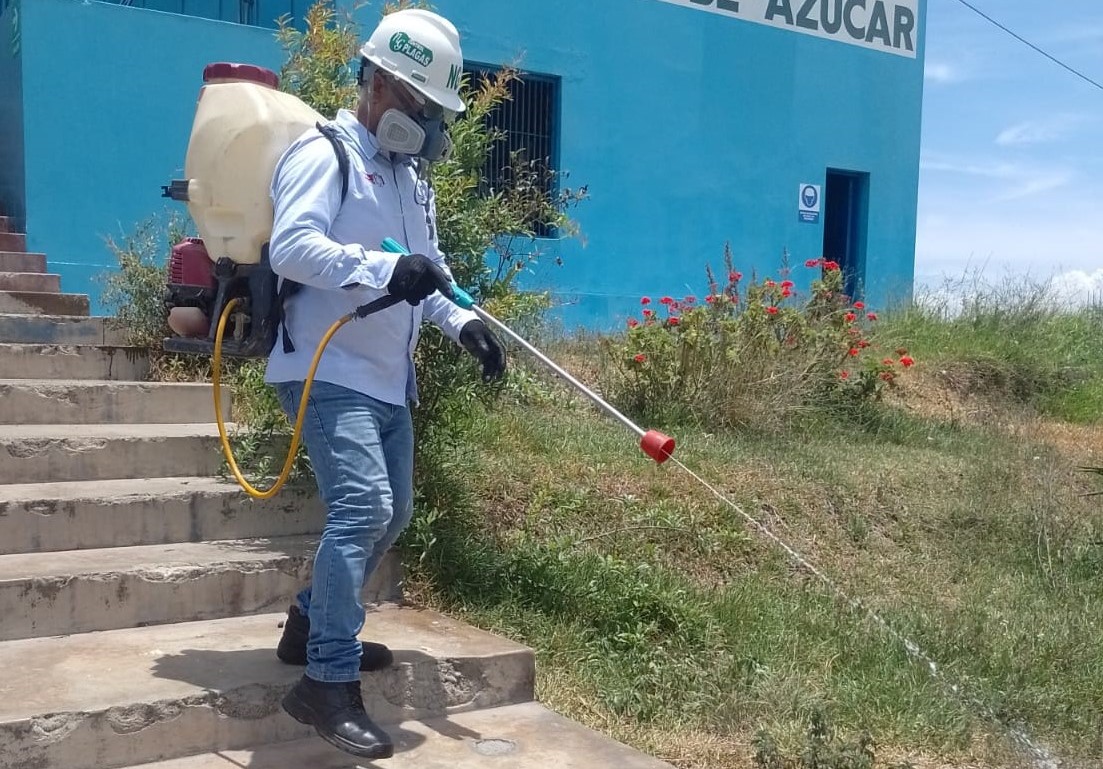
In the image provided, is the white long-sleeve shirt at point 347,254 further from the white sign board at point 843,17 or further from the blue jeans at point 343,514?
the white sign board at point 843,17

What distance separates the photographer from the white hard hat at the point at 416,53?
2.96 m

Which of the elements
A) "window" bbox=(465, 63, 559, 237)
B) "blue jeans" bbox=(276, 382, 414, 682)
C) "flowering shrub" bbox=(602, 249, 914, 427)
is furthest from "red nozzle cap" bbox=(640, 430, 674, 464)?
"window" bbox=(465, 63, 559, 237)

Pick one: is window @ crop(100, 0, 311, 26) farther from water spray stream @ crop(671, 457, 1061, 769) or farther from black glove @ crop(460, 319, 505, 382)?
water spray stream @ crop(671, 457, 1061, 769)

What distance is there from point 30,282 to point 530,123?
4709 mm

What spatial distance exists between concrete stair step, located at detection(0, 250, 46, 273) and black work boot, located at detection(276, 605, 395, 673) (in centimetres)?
440

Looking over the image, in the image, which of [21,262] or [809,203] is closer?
[21,262]

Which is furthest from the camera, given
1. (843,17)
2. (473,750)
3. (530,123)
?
(843,17)

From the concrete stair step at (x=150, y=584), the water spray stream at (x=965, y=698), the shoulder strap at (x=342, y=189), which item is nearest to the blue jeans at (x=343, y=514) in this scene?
the shoulder strap at (x=342, y=189)

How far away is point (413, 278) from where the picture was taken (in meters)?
2.76

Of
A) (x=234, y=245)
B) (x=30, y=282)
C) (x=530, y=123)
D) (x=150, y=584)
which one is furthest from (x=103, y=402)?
(x=530, y=123)

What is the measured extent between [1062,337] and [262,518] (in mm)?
10274

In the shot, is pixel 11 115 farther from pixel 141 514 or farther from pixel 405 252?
pixel 405 252

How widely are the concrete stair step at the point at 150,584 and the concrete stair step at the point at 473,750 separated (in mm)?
730

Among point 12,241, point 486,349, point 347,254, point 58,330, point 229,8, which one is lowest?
point 58,330
